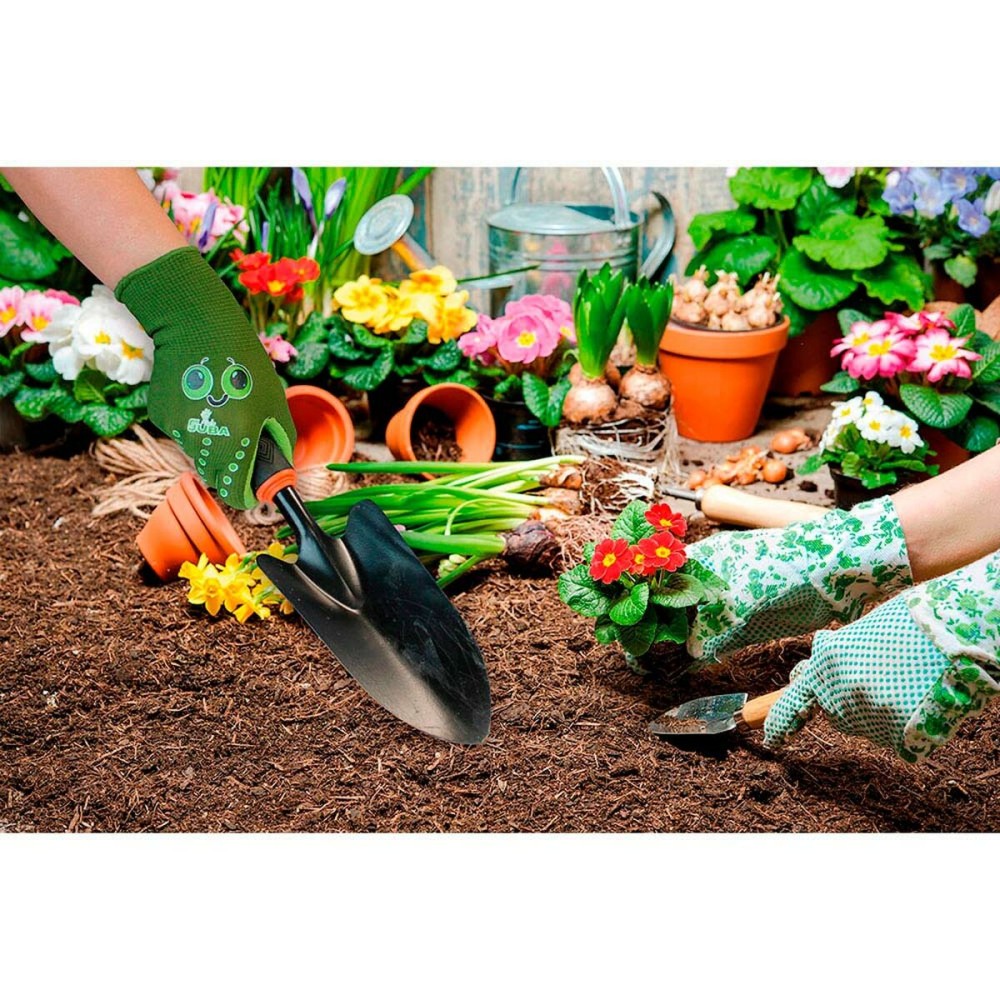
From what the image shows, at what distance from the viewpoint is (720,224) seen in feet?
9.36

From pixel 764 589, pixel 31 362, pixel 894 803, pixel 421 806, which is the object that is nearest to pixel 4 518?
pixel 31 362

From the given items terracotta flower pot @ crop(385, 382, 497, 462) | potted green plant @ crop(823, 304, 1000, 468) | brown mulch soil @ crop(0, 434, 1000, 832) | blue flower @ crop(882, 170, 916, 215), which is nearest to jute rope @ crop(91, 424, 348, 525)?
terracotta flower pot @ crop(385, 382, 497, 462)

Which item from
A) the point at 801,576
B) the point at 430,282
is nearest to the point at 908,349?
the point at 801,576

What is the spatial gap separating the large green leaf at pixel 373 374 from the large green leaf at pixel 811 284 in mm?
Result: 936

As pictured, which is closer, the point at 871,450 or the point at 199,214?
the point at 871,450

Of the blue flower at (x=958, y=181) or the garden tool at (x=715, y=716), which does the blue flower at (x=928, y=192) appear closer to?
the blue flower at (x=958, y=181)

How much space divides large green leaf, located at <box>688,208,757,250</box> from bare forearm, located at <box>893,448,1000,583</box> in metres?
1.35

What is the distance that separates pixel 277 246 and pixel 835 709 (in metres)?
1.78

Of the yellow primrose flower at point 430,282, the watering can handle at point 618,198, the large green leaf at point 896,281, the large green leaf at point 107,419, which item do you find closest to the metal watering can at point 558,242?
the watering can handle at point 618,198

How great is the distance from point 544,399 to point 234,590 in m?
0.78

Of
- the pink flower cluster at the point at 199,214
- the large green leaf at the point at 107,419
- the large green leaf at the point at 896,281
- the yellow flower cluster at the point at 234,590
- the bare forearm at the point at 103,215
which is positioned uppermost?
the bare forearm at the point at 103,215

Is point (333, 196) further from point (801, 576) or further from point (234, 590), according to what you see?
point (801, 576)

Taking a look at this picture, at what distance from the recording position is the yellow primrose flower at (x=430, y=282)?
8.54ft

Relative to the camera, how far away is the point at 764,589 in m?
1.65
